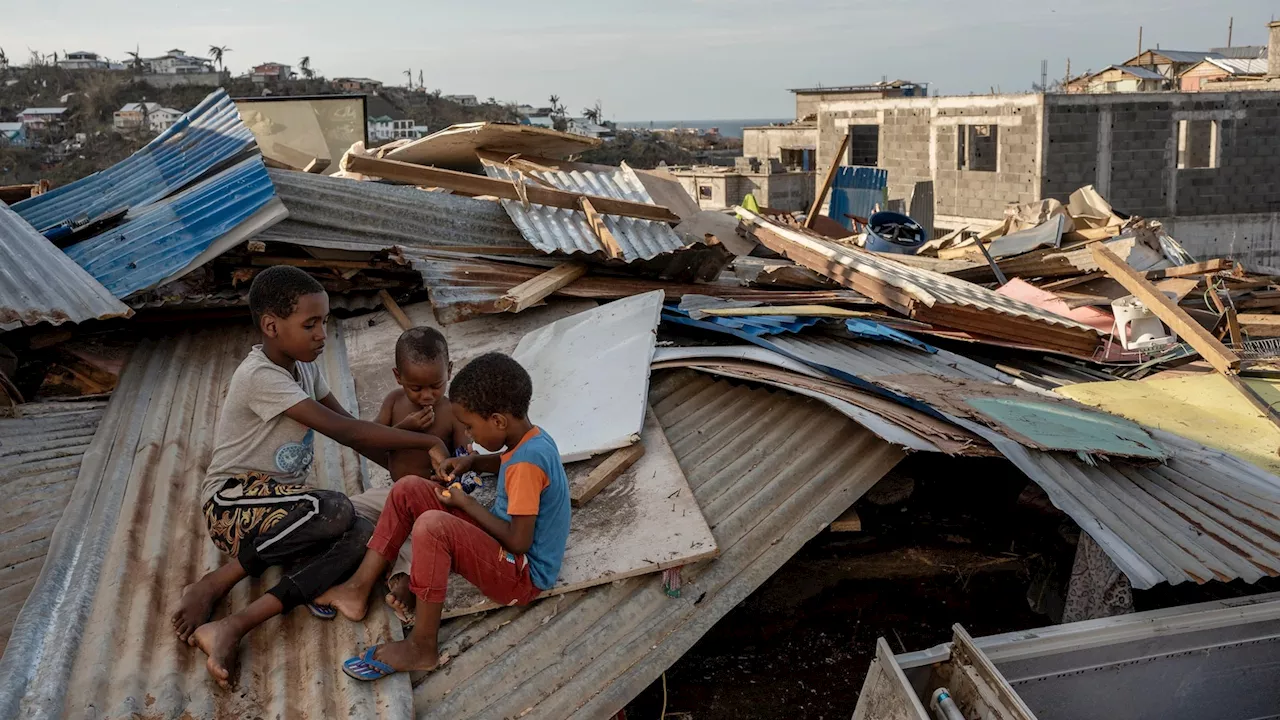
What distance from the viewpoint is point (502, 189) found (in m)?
6.86

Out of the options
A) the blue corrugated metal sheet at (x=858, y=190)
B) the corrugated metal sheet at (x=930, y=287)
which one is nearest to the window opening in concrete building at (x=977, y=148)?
the blue corrugated metal sheet at (x=858, y=190)

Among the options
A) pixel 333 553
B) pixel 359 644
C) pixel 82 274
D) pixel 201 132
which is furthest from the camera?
pixel 201 132

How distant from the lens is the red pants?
115 inches

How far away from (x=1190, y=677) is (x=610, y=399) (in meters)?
2.51

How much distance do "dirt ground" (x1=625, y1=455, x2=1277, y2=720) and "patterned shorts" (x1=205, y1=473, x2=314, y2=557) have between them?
→ 192cm

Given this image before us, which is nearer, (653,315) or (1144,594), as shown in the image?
(1144,594)

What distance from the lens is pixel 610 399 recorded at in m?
4.40

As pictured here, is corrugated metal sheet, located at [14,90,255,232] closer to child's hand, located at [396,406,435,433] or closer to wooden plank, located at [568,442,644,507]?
child's hand, located at [396,406,435,433]

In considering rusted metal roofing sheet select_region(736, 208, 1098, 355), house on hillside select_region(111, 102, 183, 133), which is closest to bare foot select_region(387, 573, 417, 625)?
rusted metal roofing sheet select_region(736, 208, 1098, 355)

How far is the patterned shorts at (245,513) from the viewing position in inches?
127

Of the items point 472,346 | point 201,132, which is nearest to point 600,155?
point 201,132

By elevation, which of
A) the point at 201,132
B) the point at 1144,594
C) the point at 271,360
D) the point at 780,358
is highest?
the point at 201,132

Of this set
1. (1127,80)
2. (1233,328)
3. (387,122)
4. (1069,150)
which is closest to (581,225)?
(1233,328)

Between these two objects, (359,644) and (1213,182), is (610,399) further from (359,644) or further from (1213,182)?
(1213,182)
